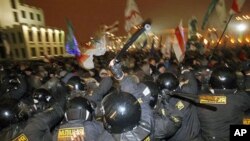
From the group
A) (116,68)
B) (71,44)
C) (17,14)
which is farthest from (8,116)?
(17,14)

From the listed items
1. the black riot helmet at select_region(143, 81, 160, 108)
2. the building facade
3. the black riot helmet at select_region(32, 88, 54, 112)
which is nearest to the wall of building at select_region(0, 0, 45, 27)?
the building facade

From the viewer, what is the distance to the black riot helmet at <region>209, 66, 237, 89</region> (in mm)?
4922

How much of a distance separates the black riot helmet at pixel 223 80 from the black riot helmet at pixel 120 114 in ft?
6.84

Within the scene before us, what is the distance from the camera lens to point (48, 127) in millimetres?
4859

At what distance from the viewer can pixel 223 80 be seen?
494 centimetres

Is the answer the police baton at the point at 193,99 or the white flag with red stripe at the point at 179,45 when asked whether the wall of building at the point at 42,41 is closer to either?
the white flag with red stripe at the point at 179,45

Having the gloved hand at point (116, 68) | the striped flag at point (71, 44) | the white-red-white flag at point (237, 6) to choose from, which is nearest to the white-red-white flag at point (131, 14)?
the striped flag at point (71, 44)

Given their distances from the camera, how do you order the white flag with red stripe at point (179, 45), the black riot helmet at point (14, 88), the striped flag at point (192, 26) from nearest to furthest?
the black riot helmet at point (14, 88), the white flag with red stripe at point (179, 45), the striped flag at point (192, 26)

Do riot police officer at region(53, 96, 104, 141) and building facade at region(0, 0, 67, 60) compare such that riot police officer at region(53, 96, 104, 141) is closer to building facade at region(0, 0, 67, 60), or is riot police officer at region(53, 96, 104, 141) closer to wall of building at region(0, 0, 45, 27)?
building facade at region(0, 0, 67, 60)

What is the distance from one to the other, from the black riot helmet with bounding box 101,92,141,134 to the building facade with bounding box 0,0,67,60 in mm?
44000

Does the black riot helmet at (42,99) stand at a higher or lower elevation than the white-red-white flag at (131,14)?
lower

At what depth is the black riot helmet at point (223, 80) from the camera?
4922mm

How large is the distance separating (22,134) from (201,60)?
25.9 ft

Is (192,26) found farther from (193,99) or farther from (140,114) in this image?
(140,114)
